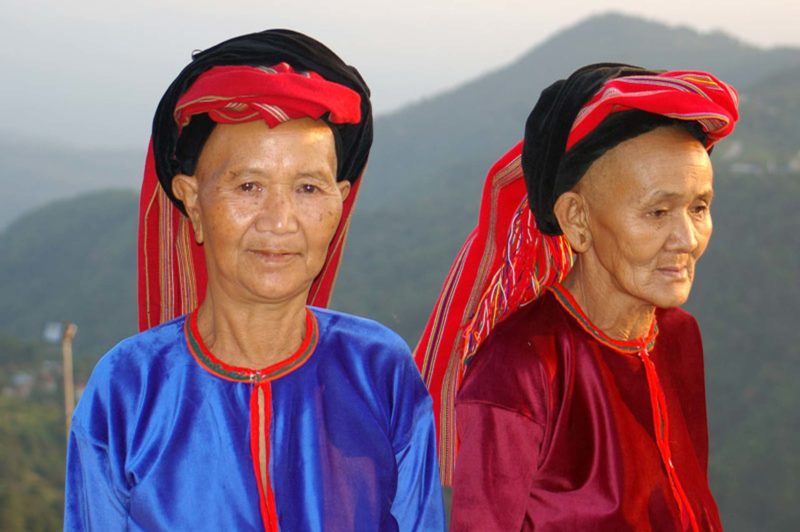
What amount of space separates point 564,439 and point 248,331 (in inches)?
30.8

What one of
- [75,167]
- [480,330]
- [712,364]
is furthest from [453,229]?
[75,167]

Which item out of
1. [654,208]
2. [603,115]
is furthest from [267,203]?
[654,208]

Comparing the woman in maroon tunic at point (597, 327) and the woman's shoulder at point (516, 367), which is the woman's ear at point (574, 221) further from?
the woman's shoulder at point (516, 367)

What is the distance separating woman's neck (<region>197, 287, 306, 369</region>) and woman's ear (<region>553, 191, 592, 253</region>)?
0.68 meters

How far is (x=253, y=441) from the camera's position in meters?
2.19

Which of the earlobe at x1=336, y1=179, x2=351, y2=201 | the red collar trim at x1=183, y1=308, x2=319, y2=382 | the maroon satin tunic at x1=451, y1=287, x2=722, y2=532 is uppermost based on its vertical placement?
the earlobe at x1=336, y1=179, x2=351, y2=201

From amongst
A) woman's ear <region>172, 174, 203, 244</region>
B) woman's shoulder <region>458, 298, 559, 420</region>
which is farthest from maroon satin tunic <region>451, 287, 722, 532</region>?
woman's ear <region>172, 174, 203, 244</region>

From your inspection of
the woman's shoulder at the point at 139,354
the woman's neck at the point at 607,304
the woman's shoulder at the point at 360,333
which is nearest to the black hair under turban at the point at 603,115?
the woman's neck at the point at 607,304

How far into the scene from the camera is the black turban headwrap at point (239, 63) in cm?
216

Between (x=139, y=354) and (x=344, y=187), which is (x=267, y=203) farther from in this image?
(x=139, y=354)

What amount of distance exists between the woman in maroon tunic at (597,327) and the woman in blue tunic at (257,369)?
0.19 meters

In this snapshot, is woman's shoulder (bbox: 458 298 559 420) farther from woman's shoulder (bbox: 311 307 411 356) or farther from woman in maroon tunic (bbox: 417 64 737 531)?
woman's shoulder (bbox: 311 307 411 356)

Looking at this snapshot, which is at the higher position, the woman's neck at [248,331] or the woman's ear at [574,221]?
the woman's ear at [574,221]

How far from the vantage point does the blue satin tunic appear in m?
2.12
